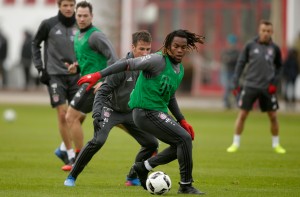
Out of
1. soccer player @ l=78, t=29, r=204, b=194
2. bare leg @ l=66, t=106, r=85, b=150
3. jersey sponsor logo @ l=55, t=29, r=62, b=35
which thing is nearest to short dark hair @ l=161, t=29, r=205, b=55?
soccer player @ l=78, t=29, r=204, b=194

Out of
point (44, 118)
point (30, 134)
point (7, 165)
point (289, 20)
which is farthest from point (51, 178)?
point (289, 20)

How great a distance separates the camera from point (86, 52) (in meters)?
15.0

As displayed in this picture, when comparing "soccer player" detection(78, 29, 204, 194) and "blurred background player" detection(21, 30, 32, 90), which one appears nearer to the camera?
"soccer player" detection(78, 29, 204, 194)

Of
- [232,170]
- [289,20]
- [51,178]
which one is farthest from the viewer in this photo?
[289,20]

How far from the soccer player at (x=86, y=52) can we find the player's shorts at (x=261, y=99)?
4.59 meters

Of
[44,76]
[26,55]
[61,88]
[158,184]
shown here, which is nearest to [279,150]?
[61,88]

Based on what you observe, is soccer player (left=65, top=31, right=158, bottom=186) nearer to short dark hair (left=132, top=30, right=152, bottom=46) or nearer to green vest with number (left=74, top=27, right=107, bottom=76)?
short dark hair (left=132, top=30, right=152, bottom=46)

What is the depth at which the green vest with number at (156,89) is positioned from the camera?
476 inches

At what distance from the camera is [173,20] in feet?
151

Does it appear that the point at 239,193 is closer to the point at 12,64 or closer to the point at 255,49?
the point at 255,49

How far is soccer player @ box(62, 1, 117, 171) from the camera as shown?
1477 cm

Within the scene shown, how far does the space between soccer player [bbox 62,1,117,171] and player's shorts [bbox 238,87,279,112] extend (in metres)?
4.59

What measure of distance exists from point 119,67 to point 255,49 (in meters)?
7.45

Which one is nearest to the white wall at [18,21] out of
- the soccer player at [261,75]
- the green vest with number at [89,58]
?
the soccer player at [261,75]
